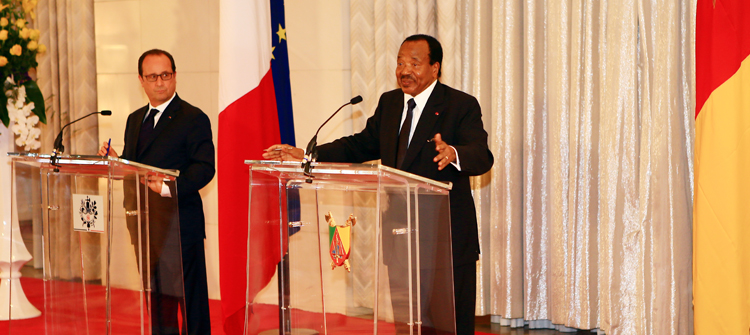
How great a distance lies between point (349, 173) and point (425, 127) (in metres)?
0.85

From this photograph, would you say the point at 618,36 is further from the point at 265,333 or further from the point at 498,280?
the point at 265,333

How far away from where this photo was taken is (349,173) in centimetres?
204

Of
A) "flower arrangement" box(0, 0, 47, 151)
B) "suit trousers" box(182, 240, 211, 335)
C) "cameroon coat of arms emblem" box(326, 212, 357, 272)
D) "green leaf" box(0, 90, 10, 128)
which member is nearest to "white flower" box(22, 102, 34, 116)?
"flower arrangement" box(0, 0, 47, 151)

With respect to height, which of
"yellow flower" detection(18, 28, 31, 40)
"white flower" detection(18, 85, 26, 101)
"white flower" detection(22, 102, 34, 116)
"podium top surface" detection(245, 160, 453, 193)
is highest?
"yellow flower" detection(18, 28, 31, 40)

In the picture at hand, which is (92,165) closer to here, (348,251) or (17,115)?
(348,251)

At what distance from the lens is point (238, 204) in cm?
396

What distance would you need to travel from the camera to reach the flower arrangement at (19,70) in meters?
4.17

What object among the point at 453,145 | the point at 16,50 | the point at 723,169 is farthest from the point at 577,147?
the point at 16,50

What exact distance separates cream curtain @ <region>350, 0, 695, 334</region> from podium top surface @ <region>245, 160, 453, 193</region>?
192 cm

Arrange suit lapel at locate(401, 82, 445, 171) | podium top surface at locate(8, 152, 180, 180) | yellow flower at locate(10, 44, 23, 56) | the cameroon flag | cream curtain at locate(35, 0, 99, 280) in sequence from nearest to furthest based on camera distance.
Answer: podium top surface at locate(8, 152, 180, 180) → suit lapel at locate(401, 82, 445, 171) → the cameroon flag → yellow flower at locate(10, 44, 23, 56) → cream curtain at locate(35, 0, 99, 280)

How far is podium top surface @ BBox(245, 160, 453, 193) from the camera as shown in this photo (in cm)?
196

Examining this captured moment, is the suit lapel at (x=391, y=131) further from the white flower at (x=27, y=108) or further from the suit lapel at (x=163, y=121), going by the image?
the white flower at (x=27, y=108)

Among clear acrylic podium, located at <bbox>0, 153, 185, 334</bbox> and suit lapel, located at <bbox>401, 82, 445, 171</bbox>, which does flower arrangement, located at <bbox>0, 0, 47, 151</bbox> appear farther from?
suit lapel, located at <bbox>401, 82, 445, 171</bbox>

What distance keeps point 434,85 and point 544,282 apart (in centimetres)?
187
